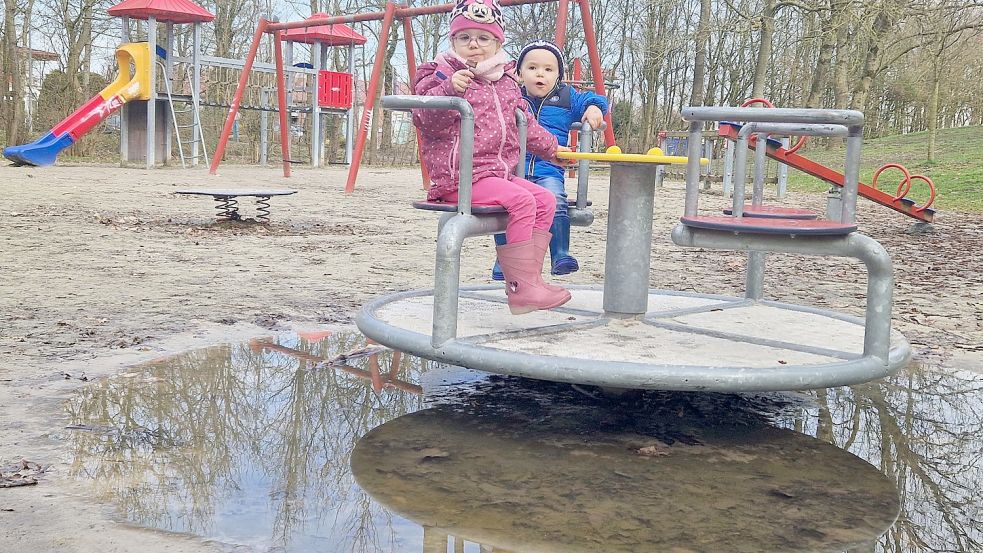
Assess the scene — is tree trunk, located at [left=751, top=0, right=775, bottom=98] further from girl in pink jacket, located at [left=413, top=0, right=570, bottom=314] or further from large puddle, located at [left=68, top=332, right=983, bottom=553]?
girl in pink jacket, located at [left=413, top=0, right=570, bottom=314]

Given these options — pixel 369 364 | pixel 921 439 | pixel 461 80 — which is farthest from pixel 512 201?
pixel 921 439

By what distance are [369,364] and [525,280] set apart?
89 cm

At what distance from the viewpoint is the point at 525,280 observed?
Result: 135 inches

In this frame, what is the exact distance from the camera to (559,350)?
3.14 meters

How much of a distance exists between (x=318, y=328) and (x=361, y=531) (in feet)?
8.23

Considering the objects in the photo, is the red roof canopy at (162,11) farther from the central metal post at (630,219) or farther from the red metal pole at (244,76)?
the central metal post at (630,219)

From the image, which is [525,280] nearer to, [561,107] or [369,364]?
[369,364]

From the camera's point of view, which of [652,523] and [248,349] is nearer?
[652,523]

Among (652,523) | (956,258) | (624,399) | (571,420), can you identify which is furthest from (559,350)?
(956,258)

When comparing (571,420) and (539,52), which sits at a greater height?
(539,52)

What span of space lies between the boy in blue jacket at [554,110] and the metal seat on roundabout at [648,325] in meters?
0.37

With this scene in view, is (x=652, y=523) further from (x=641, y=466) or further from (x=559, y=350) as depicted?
(x=559, y=350)

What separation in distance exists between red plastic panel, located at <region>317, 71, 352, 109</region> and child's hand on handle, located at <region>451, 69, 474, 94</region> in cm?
1975

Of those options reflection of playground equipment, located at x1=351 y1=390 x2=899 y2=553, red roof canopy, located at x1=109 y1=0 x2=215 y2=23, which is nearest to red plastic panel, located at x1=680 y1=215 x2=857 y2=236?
reflection of playground equipment, located at x1=351 y1=390 x2=899 y2=553
